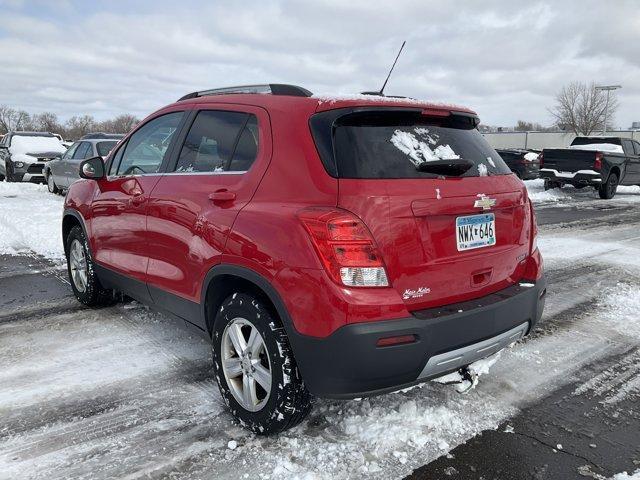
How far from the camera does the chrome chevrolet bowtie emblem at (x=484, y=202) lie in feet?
8.79

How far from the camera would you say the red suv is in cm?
232

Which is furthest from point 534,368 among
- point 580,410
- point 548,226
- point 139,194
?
point 548,226

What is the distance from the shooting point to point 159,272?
3467mm

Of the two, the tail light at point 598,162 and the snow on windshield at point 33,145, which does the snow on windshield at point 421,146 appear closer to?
the tail light at point 598,162

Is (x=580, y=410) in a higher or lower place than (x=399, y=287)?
lower

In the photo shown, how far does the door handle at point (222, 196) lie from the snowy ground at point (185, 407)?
120cm

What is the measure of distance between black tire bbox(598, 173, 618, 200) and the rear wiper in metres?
15.7

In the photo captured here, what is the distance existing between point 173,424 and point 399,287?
149 cm

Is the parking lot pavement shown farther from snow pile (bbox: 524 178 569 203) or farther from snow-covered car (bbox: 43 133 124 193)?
snow pile (bbox: 524 178 569 203)

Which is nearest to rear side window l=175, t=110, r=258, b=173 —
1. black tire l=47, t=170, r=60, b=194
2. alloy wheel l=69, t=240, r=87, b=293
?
alloy wheel l=69, t=240, r=87, b=293

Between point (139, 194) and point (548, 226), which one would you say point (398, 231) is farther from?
point (548, 226)

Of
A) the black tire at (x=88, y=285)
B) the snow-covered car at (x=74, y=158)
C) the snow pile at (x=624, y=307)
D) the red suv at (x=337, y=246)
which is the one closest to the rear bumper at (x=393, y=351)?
the red suv at (x=337, y=246)

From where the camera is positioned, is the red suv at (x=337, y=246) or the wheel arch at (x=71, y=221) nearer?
the red suv at (x=337, y=246)

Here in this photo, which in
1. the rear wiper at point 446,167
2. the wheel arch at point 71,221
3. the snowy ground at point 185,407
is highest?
the rear wiper at point 446,167
